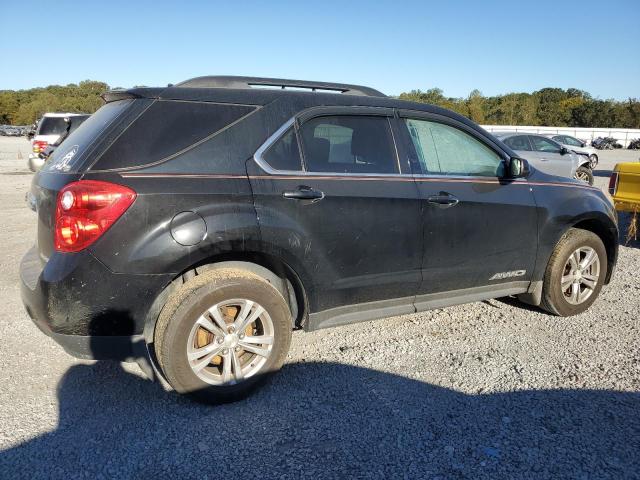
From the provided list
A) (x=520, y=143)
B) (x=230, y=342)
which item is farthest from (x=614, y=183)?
(x=520, y=143)

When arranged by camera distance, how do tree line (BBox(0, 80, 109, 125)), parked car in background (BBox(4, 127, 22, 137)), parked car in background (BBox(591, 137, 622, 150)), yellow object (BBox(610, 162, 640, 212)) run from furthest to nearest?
1. tree line (BBox(0, 80, 109, 125))
2. parked car in background (BBox(4, 127, 22, 137))
3. parked car in background (BBox(591, 137, 622, 150))
4. yellow object (BBox(610, 162, 640, 212))

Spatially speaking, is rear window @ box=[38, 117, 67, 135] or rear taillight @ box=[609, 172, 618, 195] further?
rear window @ box=[38, 117, 67, 135]

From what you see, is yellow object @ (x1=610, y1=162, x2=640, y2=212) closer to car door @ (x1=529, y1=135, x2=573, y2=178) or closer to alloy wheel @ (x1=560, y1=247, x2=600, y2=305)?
alloy wheel @ (x1=560, y1=247, x2=600, y2=305)

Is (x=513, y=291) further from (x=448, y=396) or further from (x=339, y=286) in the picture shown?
(x=339, y=286)

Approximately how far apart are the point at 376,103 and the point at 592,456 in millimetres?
2541

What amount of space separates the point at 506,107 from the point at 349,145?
8437 cm

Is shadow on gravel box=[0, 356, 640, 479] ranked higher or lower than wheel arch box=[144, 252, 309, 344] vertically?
lower

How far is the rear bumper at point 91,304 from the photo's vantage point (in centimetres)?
269

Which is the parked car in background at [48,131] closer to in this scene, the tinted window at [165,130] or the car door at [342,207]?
the tinted window at [165,130]

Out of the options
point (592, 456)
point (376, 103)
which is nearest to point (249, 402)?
point (592, 456)

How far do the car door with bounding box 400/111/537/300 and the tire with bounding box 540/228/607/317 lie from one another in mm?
290

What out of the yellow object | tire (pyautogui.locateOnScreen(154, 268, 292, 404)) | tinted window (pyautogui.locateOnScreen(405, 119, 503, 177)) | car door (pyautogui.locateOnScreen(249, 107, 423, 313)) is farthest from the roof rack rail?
the yellow object

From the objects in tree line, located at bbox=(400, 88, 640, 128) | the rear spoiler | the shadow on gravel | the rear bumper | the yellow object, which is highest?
tree line, located at bbox=(400, 88, 640, 128)

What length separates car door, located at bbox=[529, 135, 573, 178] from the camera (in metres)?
14.8
